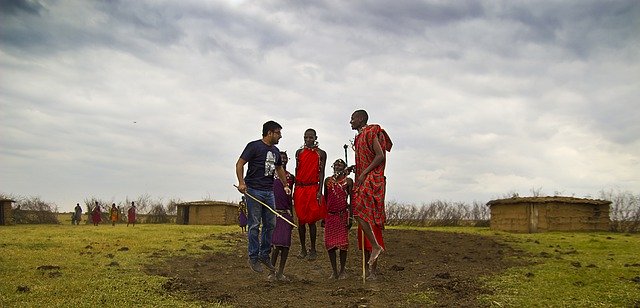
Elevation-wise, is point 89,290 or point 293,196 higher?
point 293,196

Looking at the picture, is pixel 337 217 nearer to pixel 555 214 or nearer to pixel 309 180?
pixel 309 180

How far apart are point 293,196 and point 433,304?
384 cm

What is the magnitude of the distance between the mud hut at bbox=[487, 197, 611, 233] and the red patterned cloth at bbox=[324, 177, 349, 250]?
1882 centimetres

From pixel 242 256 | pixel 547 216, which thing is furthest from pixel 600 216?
pixel 242 256

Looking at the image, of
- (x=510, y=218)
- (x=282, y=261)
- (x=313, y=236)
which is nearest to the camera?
(x=282, y=261)

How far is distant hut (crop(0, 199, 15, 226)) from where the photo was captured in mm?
34406

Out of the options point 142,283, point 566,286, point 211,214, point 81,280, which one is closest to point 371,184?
point 566,286

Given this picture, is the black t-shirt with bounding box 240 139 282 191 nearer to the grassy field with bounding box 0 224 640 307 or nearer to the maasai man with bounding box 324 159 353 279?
the maasai man with bounding box 324 159 353 279

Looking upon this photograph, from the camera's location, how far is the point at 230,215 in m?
39.2

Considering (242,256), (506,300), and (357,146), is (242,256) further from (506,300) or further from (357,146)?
(506,300)

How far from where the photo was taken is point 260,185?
7324 millimetres

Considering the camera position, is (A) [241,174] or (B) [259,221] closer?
(A) [241,174]

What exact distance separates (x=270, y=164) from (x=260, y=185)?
356mm

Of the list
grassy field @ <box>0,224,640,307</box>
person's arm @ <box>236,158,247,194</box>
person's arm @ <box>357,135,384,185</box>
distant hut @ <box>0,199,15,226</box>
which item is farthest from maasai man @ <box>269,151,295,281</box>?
distant hut @ <box>0,199,15,226</box>
